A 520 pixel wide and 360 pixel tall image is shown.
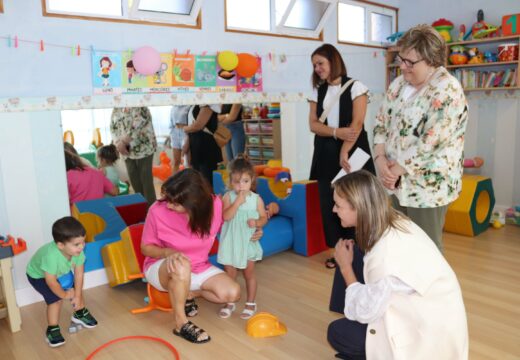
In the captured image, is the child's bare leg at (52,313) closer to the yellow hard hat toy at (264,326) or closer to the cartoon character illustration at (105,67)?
the yellow hard hat toy at (264,326)

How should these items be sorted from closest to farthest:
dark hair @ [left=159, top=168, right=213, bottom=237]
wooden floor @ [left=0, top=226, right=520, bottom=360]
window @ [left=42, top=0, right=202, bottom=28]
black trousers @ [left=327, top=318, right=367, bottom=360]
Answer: black trousers @ [left=327, top=318, right=367, bottom=360] → wooden floor @ [left=0, top=226, right=520, bottom=360] → dark hair @ [left=159, top=168, right=213, bottom=237] → window @ [left=42, top=0, right=202, bottom=28]

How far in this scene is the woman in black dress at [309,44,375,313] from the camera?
297cm

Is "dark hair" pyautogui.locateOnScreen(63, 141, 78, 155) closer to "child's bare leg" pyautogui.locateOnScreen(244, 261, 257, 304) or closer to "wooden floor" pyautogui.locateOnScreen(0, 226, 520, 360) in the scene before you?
"wooden floor" pyautogui.locateOnScreen(0, 226, 520, 360)

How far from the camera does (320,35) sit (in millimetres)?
4383

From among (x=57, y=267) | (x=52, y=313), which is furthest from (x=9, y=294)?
(x=57, y=267)

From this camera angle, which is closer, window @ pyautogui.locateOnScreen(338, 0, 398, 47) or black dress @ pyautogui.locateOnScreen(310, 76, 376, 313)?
black dress @ pyautogui.locateOnScreen(310, 76, 376, 313)

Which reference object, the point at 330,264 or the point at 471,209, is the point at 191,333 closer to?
the point at 330,264

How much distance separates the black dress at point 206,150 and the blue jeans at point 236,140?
0.11m

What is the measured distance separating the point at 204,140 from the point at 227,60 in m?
0.71

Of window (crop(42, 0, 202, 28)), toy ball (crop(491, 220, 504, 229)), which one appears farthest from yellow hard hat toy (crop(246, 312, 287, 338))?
toy ball (crop(491, 220, 504, 229))

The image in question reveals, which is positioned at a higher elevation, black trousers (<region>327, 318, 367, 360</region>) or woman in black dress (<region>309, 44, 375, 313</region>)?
woman in black dress (<region>309, 44, 375, 313</region>)

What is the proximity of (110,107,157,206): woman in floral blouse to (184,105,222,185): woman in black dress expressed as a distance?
1.07 ft


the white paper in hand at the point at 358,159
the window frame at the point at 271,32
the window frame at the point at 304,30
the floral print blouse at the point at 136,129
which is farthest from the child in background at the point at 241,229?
the window frame at the point at 304,30

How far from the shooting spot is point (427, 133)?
2.10 metres
